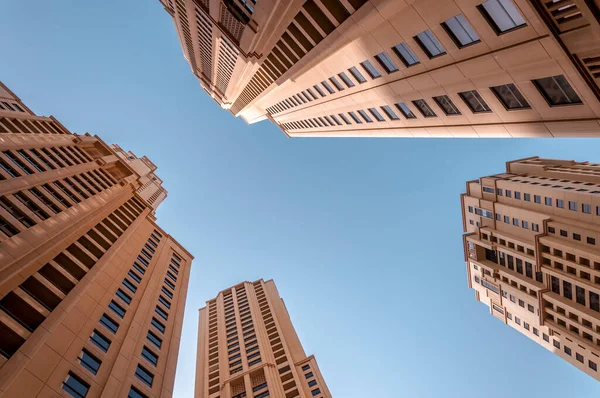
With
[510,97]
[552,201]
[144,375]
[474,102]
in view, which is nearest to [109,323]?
[144,375]

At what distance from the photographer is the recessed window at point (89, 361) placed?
2427 cm

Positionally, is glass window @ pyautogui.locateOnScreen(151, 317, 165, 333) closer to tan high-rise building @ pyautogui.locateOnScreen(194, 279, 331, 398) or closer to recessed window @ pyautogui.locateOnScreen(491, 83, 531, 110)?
tan high-rise building @ pyautogui.locateOnScreen(194, 279, 331, 398)

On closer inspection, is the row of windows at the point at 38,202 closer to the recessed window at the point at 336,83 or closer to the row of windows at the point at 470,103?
the recessed window at the point at 336,83

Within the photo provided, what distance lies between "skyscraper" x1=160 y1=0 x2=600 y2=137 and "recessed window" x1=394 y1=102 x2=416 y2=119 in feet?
0.38

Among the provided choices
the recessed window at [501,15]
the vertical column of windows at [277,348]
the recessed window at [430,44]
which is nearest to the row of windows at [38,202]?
the recessed window at [430,44]

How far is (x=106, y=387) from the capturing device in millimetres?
23578

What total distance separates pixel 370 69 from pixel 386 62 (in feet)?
8.34

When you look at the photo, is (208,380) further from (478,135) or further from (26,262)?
(478,135)

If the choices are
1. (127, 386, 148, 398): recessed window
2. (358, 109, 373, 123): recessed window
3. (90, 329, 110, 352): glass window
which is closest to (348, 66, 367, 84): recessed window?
(358, 109, 373, 123): recessed window

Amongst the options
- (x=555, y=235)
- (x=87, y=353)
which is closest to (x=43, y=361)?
(x=87, y=353)

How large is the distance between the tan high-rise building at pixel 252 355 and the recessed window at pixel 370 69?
50.7 metres

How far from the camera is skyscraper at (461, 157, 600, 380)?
5256cm

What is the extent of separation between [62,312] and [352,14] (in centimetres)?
2624

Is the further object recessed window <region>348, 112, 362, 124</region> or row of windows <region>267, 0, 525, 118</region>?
recessed window <region>348, 112, 362, 124</region>
